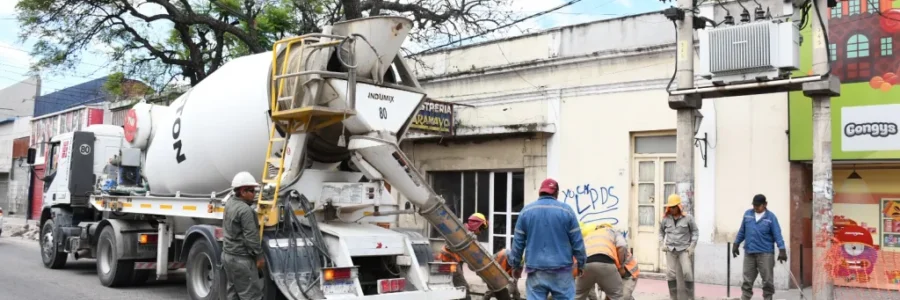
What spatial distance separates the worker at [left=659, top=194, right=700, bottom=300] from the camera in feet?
31.9

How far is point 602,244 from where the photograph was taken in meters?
7.42

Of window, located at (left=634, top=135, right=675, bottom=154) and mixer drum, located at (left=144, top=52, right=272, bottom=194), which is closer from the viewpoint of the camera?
mixer drum, located at (left=144, top=52, right=272, bottom=194)

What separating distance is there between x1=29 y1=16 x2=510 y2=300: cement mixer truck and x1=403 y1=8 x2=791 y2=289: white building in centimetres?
526

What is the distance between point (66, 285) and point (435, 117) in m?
6.91

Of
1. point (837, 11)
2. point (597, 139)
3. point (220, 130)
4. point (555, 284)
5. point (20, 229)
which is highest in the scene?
point (837, 11)

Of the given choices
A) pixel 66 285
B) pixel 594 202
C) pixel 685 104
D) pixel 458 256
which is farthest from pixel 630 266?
pixel 66 285

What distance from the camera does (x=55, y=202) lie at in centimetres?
1351

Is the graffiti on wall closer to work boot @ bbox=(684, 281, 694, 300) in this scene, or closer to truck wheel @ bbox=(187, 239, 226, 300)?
work boot @ bbox=(684, 281, 694, 300)

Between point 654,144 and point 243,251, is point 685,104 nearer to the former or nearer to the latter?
point 654,144

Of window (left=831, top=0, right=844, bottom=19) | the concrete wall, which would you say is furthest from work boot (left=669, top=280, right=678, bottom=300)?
the concrete wall

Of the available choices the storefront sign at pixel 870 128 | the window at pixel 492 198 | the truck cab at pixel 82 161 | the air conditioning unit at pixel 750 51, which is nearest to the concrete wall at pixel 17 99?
the truck cab at pixel 82 161

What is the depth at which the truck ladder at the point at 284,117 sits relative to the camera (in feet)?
24.1

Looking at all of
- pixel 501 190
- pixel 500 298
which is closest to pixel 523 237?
pixel 500 298

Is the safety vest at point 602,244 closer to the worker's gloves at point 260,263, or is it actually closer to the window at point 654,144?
the worker's gloves at point 260,263
